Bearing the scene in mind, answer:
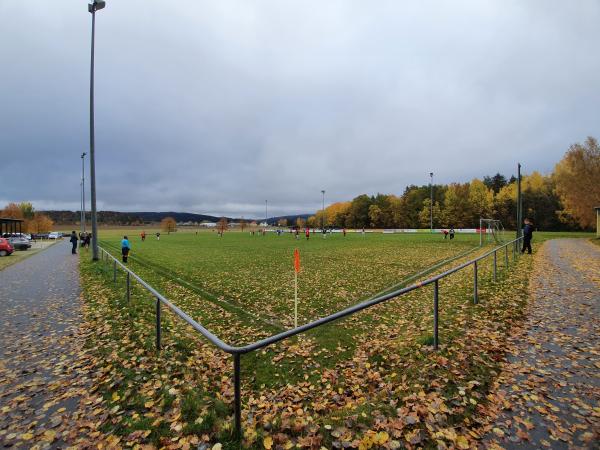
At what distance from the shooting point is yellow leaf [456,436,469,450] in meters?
3.22

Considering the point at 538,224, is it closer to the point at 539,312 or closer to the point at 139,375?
the point at 539,312

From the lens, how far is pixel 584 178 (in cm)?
3741

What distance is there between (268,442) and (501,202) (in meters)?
90.9

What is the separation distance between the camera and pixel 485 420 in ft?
11.9

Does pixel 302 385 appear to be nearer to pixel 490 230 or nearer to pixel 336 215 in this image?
pixel 490 230

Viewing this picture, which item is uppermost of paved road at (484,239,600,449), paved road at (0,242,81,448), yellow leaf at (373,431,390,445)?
paved road at (484,239,600,449)

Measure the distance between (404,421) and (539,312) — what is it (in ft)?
17.8

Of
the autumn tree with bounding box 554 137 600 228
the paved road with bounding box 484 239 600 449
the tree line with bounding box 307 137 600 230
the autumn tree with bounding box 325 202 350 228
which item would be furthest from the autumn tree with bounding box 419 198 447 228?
the paved road with bounding box 484 239 600 449

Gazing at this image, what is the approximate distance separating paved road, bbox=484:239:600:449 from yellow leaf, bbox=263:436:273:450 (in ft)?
6.95

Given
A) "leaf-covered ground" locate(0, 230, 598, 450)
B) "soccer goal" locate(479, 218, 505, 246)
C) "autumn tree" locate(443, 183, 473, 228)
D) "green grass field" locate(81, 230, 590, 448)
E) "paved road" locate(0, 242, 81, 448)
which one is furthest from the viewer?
"autumn tree" locate(443, 183, 473, 228)

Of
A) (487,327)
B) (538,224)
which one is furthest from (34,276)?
(538,224)

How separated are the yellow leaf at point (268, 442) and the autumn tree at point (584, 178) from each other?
1829 inches

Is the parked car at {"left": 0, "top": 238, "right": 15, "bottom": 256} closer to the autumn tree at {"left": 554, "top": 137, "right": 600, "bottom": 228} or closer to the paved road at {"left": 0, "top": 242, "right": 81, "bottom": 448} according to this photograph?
the paved road at {"left": 0, "top": 242, "right": 81, "bottom": 448}

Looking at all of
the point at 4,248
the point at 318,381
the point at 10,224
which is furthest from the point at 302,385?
the point at 10,224
